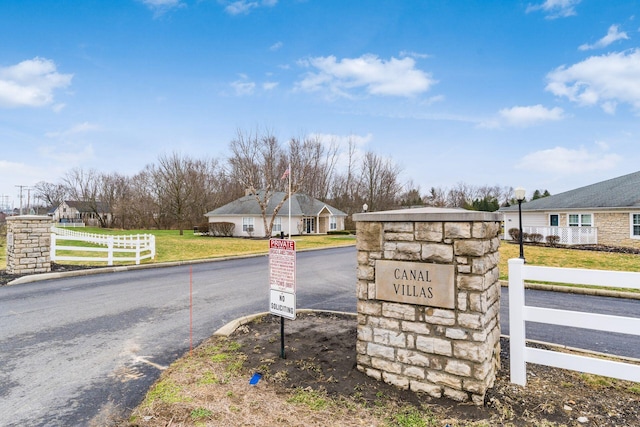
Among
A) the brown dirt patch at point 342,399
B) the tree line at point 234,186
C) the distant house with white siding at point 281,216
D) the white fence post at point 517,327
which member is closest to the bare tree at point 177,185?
the tree line at point 234,186

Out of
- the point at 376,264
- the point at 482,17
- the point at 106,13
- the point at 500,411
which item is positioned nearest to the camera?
the point at 500,411

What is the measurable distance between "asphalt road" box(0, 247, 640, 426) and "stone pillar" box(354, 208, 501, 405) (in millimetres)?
2672

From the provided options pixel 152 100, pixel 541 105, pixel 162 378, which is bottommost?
pixel 162 378

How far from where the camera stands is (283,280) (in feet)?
14.5

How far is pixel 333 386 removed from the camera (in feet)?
11.7

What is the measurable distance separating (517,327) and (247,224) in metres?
31.5

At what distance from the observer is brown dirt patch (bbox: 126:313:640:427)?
295cm

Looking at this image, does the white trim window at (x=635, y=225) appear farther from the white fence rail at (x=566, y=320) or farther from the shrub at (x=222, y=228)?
the shrub at (x=222, y=228)

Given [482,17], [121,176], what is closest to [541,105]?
[482,17]

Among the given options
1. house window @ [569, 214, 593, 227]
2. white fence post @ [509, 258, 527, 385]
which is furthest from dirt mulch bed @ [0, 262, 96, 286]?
house window @ [569, 214, 593, 227]

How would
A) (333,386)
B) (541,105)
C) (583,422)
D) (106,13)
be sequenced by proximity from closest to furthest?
(583,422), (333,386), (106,13), (541,105)

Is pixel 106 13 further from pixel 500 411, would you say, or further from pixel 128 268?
pixel 500 411

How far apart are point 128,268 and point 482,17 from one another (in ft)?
55.8

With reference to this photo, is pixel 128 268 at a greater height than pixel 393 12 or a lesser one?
lesser
